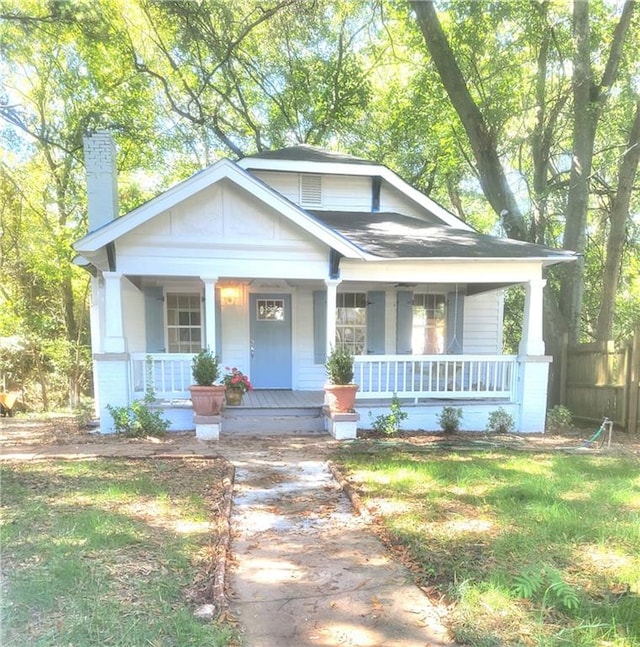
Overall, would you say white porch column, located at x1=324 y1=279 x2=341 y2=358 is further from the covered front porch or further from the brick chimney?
the brick chimney

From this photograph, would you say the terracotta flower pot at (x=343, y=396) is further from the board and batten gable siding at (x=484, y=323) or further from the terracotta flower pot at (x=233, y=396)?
the board and batten gable siding at (x=484, y=323)

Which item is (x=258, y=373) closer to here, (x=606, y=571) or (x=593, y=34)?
(x=606, y=571)

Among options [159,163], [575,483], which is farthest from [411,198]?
[159,163]

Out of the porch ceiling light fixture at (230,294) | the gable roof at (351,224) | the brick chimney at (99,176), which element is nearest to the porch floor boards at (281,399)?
the porch ceiling light fixture at (230,294)

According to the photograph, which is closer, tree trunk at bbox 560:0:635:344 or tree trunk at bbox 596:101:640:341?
tree trunk at bbox 560:0:635:344

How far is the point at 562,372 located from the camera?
30.2 feet

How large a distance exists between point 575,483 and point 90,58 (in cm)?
1467

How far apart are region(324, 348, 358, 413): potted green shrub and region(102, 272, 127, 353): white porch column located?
3409mm

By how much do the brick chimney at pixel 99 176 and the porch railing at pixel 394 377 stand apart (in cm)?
286

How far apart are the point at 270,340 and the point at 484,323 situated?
4.94m

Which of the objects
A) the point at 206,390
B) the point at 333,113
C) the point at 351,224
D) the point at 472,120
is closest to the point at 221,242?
the point at 206,390

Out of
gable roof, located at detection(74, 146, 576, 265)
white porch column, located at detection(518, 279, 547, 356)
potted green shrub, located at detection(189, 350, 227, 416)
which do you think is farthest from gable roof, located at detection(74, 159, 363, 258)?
white porch column, located at detection(518, 279, 547, 356)

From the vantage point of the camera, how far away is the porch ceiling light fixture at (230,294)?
9219mm

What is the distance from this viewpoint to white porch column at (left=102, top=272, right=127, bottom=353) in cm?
698
